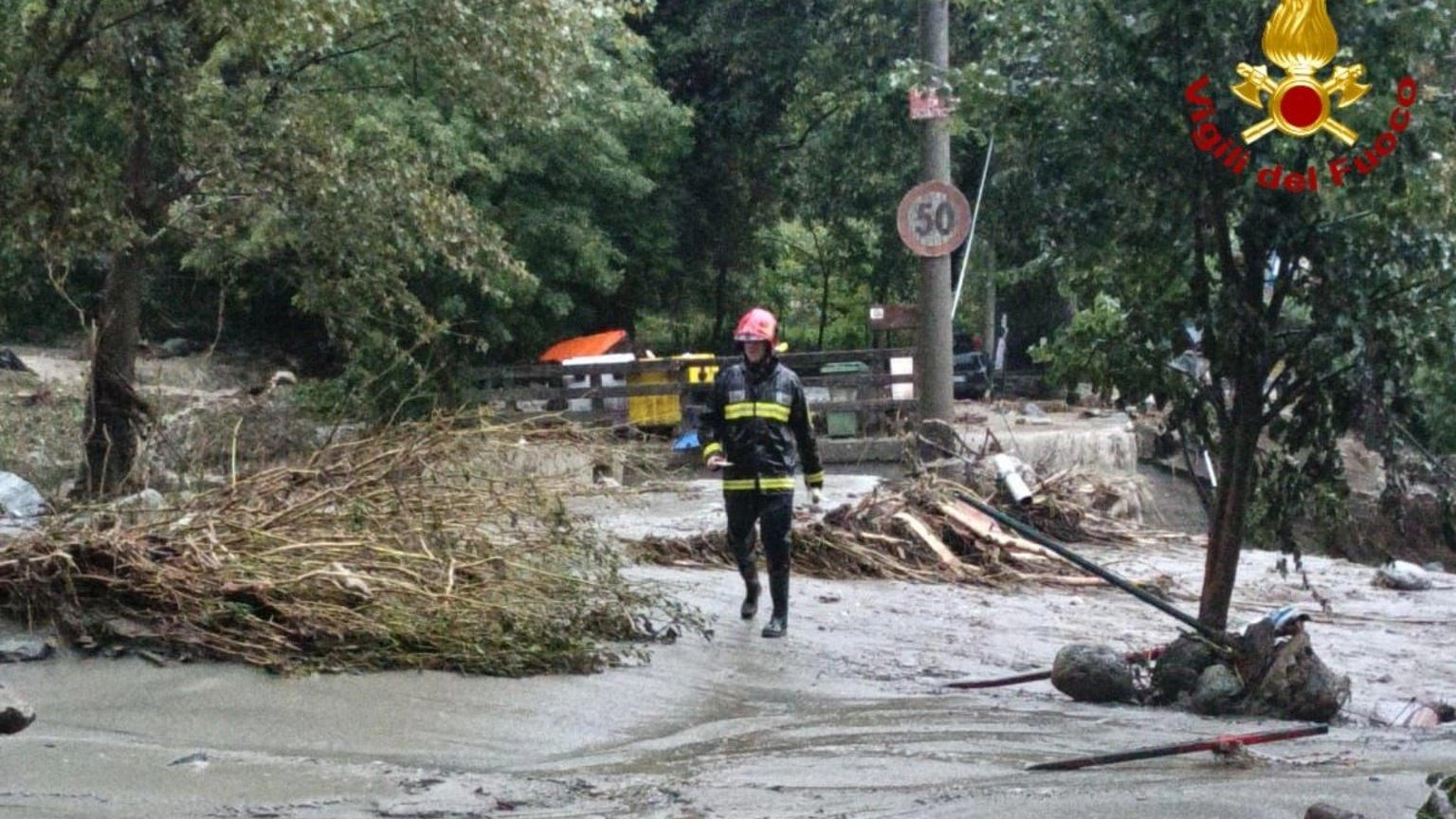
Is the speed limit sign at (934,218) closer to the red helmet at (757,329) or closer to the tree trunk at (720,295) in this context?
the red helmet at (757,329)

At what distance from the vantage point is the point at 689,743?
8328mm

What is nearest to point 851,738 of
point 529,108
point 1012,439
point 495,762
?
point 495,762

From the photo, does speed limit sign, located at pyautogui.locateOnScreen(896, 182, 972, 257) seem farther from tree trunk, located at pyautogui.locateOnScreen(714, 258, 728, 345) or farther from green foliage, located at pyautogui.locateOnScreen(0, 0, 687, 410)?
tree trunk, located at pyautogui.locateOnScreen(714, 258, 728, 345)

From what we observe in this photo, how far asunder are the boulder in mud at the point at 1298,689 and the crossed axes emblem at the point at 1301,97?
2.52 m

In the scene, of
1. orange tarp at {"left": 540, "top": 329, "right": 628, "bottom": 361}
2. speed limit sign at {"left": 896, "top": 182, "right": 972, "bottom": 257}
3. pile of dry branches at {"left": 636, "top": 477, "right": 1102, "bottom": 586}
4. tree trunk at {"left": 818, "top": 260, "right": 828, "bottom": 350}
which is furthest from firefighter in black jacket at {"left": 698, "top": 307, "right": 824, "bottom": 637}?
tree trunk at {"left": 818, "top": 260, "right": 828, "bottom": 350}

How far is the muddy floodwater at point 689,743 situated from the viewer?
22.4 ft

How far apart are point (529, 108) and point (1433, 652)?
7.66 meters

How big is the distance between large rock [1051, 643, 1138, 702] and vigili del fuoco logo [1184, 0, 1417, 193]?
2.64 metres

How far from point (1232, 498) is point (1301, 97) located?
7.26ft

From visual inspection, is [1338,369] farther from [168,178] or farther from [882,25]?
[882,25]

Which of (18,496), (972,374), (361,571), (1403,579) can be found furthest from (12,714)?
(972,374)

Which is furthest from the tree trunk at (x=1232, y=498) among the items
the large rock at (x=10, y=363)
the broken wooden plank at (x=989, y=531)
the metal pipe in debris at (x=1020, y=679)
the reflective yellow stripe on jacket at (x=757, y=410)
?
the large rock at (x=10, y=363)

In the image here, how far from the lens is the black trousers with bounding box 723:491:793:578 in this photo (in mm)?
11039

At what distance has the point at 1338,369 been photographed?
879 centimetres
